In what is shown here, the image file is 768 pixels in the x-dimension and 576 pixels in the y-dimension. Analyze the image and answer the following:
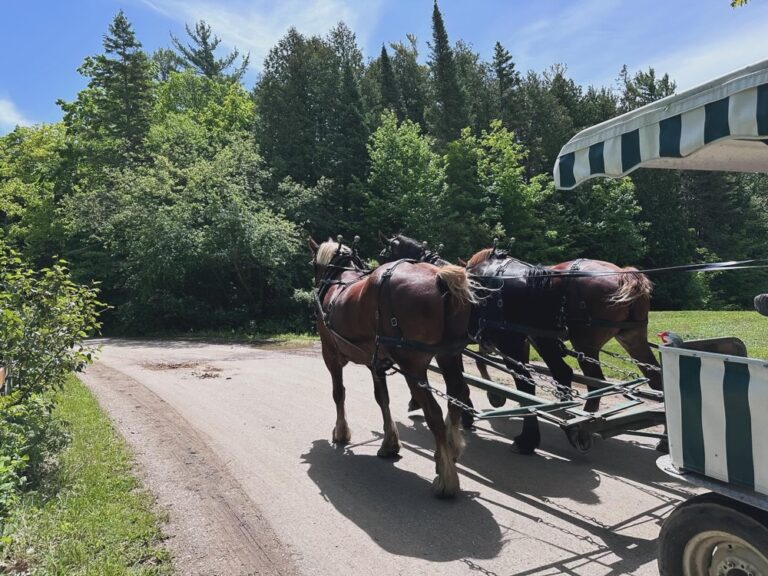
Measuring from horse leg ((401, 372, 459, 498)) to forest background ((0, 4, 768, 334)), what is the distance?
1441 centimetres

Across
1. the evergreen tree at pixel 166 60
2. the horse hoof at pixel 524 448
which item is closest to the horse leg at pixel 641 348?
the horse hoof at pixel 524 448

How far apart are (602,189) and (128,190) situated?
89.0 ft

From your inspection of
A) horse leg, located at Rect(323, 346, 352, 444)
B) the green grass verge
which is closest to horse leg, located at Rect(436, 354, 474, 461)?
horse leg, located at Rect(323, 346, 352, 444)

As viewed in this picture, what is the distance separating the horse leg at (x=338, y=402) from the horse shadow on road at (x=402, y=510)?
43 centimetres

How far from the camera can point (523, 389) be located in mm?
5910

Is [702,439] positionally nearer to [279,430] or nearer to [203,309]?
[279,430]

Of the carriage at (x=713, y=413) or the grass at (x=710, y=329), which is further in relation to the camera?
the grass at (x=710, y=329)

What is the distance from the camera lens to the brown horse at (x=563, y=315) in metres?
5.51

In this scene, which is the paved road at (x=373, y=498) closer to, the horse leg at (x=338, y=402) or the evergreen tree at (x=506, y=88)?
the horse leg at (x=338, y=402)

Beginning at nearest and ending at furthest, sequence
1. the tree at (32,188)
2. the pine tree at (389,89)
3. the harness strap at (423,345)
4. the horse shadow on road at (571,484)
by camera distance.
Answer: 1. the horse shadow on road at (571,484)
2. the harness strap at (423,345)
3. the tree at (32,188)
4. the pine tree at (389,89)

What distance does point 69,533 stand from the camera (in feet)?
12.1

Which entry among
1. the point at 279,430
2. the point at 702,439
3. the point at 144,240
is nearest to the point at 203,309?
the point at 144,240

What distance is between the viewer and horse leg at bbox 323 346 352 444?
585 centimetres

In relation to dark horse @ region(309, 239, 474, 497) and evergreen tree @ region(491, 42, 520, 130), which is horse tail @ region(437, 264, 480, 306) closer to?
dark horse @ region(309, 239, 474, 497)
